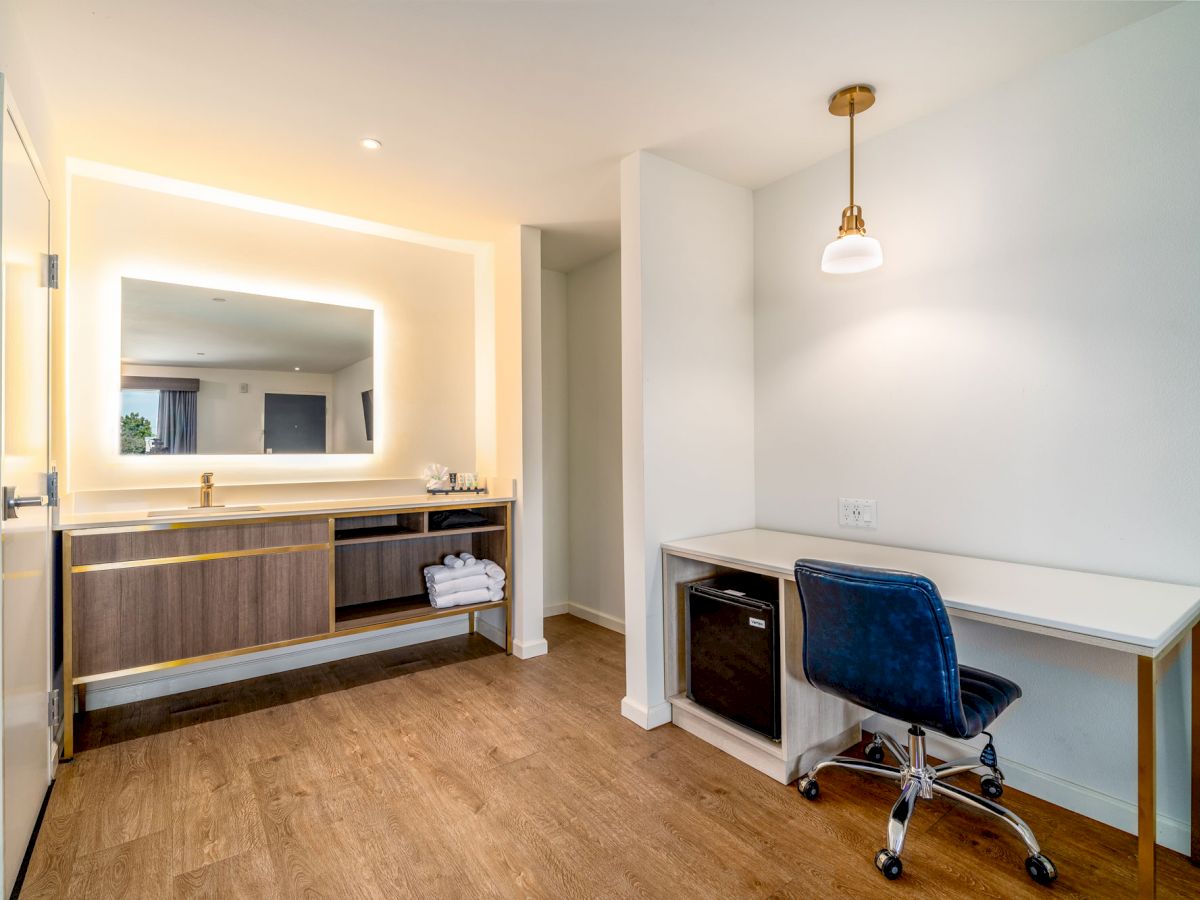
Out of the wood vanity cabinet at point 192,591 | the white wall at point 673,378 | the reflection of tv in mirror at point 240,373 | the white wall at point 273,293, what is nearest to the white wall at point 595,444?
the white wall at point 273,293

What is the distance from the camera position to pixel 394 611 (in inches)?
122

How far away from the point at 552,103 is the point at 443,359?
1816 millimetres

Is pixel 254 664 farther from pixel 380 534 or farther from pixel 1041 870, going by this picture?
pixel 1041 870

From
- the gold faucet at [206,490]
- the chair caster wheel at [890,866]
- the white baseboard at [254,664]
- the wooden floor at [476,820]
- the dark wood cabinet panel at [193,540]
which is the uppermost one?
the gold faucet at [206,490]

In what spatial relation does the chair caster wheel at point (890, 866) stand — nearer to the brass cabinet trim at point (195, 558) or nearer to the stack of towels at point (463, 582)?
the stack of towels at point (463, 582)

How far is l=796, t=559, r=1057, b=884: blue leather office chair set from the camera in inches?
61.0

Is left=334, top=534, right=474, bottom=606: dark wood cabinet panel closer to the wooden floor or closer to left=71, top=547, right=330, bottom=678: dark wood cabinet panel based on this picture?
left=71, top=547, right=330, bottom=678: dark wood cabinet panel

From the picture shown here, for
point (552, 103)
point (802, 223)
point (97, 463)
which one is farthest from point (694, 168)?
point (97, 463)

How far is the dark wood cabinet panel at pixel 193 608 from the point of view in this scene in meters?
2.28

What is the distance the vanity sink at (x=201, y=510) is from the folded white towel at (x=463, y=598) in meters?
1.00

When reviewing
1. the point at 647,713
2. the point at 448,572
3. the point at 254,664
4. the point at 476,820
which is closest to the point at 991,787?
the point at 647,713

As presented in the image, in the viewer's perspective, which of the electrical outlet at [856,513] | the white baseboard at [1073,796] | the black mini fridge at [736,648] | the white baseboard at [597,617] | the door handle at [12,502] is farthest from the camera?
the white baseboard at [597,617]

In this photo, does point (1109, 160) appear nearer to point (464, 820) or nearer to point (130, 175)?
point (464, 820)

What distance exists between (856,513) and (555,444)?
2.26m
